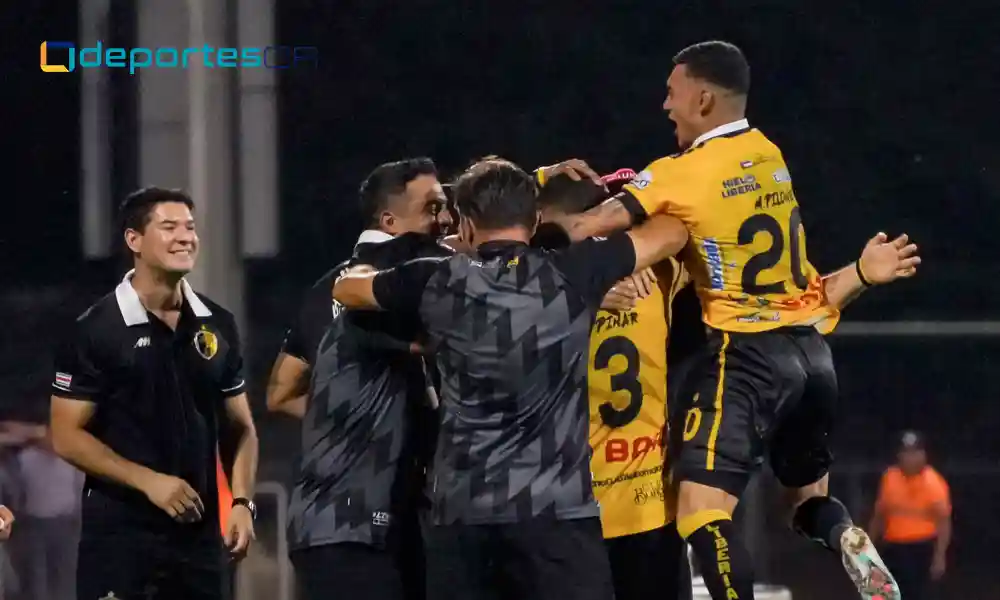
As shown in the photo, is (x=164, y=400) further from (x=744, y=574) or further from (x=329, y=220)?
(x=329, y=220)

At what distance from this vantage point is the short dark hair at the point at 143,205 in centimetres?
481

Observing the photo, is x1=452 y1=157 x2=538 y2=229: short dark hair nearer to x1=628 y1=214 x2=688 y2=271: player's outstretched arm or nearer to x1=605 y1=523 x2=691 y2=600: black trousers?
x1=628 y1=214 x2=688 y2=271: player's outstretched arm

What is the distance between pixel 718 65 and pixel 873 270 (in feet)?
2.59

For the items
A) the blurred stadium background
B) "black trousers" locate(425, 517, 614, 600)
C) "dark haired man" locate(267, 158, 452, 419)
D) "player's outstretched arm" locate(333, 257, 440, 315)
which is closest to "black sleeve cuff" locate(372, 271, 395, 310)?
"player's outstretched arm" locate(333, 257, 440, 315)

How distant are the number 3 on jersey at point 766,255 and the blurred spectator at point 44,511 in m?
6.41

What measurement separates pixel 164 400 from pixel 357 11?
26.1m

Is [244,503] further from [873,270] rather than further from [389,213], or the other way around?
[873,270]

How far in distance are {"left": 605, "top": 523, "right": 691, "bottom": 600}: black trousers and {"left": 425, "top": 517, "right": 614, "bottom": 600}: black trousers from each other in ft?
2.33

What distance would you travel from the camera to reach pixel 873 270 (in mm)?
4496

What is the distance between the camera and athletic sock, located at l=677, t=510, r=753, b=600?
13.5ft

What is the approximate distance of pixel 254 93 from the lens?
6.95 m

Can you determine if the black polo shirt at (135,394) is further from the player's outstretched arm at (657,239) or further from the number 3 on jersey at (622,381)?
the player's outstretched arm at (657,239)

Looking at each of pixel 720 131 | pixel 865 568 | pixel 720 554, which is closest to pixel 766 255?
pixel 720 131

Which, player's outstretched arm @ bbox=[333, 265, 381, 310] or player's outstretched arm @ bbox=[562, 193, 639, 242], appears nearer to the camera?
player's outstretched arm @ bbox=[333, 265, 381, 310]
